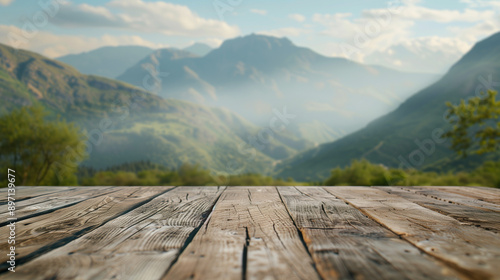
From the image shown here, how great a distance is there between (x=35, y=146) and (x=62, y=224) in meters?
28.2

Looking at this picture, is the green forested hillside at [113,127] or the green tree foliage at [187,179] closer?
the green tree foliage at [187,179]

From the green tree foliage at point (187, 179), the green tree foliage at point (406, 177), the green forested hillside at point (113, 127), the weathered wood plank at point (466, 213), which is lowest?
the green tree foliage at point (187, 179)

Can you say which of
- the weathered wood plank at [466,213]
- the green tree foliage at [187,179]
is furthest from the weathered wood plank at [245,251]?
the green tree foliage at [187,179]

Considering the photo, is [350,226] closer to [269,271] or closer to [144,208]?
[269,271]

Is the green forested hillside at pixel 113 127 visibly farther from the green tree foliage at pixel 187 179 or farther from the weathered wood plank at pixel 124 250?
the weathered wood plank at pixel 124 250

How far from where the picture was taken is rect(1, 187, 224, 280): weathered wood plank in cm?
91

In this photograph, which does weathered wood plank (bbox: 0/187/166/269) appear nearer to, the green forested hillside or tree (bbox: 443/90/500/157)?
tree (bbox: 443/90/500/157)

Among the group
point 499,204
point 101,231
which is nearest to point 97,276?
point 101,231

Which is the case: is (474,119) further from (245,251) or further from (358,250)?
(245,251)

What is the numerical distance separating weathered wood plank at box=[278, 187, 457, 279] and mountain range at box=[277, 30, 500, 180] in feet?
256

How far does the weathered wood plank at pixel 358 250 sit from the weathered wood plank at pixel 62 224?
3.43 ft

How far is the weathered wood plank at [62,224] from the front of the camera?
3.83ft

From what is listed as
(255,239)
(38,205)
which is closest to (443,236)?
(255,239)

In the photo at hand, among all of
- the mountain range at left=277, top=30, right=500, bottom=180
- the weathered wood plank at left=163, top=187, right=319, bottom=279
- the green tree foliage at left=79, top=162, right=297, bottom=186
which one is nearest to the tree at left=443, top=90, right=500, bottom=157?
the weathered wood plank at left=163, top=187, right=319, bottom=279
